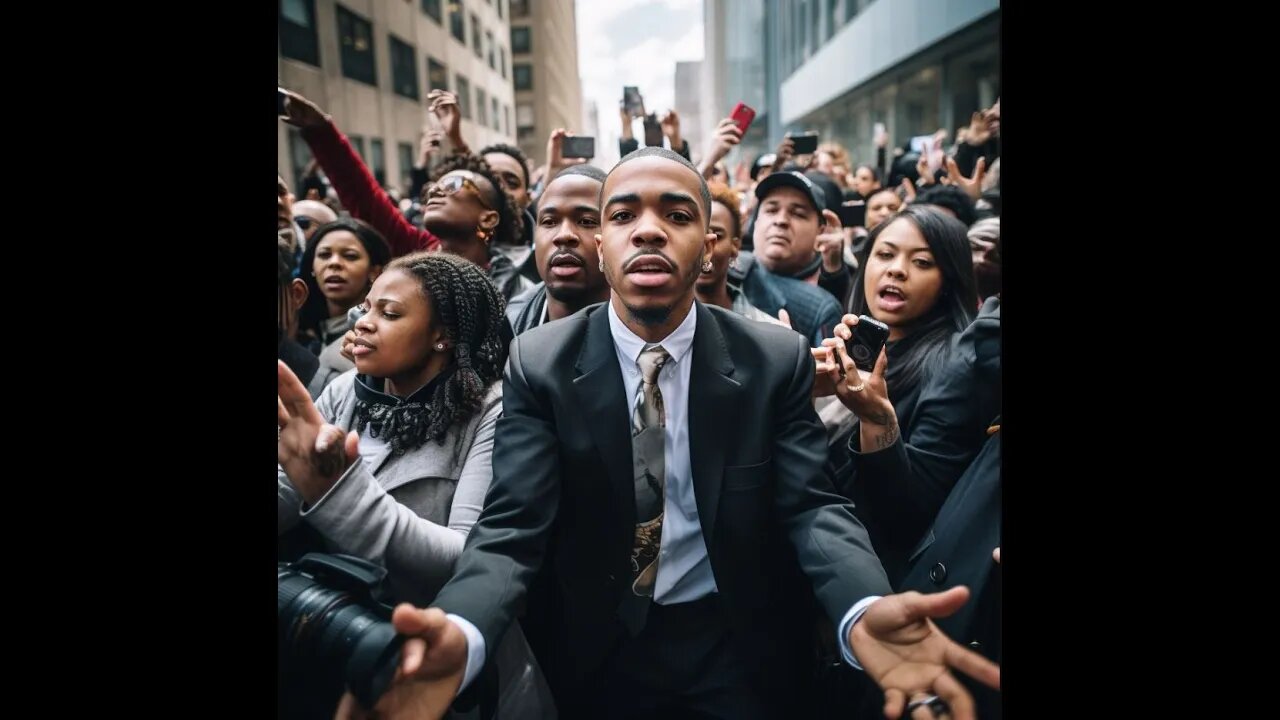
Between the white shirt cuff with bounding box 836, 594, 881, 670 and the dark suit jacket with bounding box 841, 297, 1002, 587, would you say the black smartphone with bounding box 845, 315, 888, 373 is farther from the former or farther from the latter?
the white shirt cuff with bounding box 836, 594, 881, 670

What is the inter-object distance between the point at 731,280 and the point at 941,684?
231 centimetres

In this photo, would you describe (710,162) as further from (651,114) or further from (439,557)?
(439,557)

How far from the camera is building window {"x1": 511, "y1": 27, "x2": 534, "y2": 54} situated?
130 inches

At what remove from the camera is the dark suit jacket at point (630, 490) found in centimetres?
153

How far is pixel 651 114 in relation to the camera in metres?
3.21

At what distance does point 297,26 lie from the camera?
84.7 inches

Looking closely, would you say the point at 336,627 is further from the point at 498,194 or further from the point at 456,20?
the point at 498,194

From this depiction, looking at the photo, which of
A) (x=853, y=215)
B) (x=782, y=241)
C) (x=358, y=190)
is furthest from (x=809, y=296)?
(x=358, y=190)

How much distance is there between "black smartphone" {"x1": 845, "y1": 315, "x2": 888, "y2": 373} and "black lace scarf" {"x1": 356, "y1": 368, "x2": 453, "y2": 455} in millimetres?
1086

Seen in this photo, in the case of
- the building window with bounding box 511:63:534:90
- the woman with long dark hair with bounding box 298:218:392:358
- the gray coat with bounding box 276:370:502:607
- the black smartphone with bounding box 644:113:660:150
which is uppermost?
the building window with bounding box 511:63:534:90

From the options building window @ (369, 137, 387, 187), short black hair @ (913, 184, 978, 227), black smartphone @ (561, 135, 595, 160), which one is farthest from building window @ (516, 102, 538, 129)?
short black hair @ (913, 184, 978, 227)

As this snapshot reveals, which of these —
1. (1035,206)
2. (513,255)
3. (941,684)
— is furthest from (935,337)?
(513,255)

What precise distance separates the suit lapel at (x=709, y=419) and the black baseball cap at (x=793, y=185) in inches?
80.9

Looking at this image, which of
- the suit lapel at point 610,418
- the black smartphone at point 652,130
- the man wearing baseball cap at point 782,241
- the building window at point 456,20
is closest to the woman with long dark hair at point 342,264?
the building window at point 456,20
